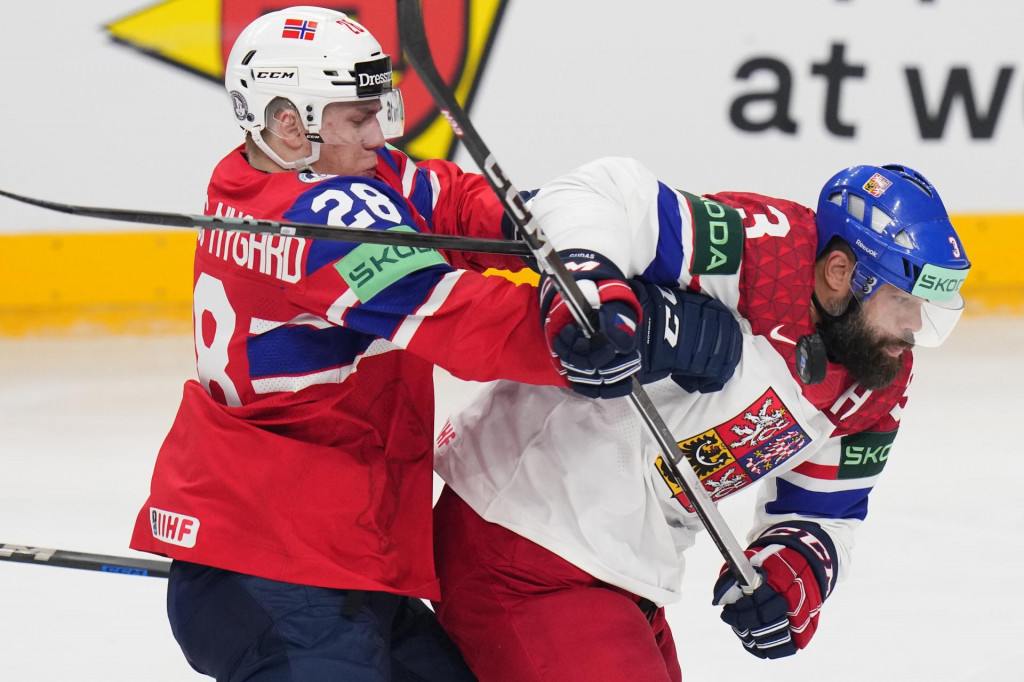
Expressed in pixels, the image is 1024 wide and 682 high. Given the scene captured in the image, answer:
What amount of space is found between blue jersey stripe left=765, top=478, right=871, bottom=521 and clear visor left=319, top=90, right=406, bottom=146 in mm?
947

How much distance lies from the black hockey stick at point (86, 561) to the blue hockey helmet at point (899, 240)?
1.29 meters

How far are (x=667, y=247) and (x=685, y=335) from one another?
6.4 inches

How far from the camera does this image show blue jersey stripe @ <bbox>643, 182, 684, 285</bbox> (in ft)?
6.42

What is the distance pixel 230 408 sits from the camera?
1989mm

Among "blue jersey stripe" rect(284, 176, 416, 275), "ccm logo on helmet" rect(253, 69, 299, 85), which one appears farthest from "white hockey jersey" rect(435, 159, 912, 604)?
"ccm logo on helmet" rect(253, 69, 299, 85)

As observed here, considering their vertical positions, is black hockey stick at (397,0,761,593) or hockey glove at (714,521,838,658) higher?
black hockey stick at (397,0,761,593)

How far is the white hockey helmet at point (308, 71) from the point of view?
6.54 ft

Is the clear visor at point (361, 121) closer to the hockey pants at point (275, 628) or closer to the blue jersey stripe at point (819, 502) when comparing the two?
the hockey pants at point (275, 628)

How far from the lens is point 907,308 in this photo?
2.03 metres

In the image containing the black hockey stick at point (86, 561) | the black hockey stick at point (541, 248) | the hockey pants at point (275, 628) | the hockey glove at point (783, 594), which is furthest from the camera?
the black hockey stick at point (86, 561)

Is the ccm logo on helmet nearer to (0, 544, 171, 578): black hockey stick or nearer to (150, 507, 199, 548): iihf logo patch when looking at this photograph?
(150, 507, 199, 548): iihf logo patch

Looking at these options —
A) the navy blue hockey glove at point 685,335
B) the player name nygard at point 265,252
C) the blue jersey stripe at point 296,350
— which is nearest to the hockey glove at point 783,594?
the navy blue hockey glove at point 685,335

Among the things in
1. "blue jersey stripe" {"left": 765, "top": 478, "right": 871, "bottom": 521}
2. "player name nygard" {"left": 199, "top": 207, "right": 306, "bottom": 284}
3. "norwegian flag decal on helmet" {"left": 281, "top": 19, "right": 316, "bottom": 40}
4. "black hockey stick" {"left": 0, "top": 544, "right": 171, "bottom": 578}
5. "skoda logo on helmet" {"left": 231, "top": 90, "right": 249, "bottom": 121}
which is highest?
"norwegian flag decal on helmet" {"left": 281, "top": 19, "right": 316, "bottom": 40}

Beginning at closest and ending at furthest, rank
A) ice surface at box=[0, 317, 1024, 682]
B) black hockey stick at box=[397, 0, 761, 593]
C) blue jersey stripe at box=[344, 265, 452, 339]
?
black hockey stick at box=[397, 0, 761, 593] < blue jersey stripe at box=[344, 265, 452, 339] < ice surface at box=[0, 317, 1024, 682]
